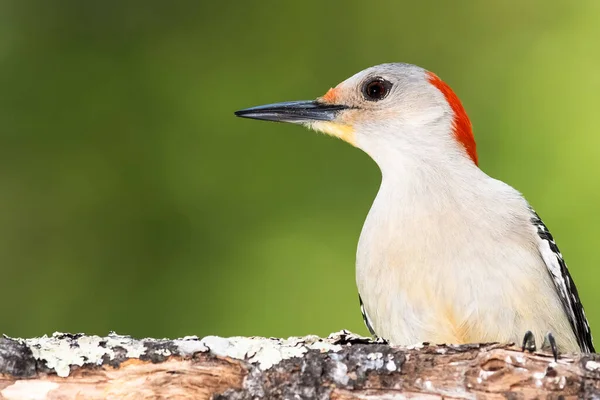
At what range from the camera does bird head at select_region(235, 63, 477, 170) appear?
16.3 ft

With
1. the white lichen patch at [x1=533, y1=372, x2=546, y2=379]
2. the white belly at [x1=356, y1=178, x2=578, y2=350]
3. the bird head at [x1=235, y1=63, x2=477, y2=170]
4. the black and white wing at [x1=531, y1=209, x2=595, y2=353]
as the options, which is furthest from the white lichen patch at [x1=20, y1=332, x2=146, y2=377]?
the black and white wing at [x1=531, y1=209, x2=595, y2=353]

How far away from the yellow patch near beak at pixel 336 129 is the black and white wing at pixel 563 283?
1.10m

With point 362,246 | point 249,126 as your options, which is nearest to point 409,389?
point 362,246

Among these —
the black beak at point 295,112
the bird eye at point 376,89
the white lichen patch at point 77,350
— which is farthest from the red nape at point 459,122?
the white lichen patch at point 77,350

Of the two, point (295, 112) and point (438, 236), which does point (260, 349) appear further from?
point (295, 112)

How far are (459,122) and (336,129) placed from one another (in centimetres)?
69

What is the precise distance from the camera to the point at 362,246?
461 centimetres

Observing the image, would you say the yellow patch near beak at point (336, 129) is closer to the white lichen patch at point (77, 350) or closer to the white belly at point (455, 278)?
the white belly at point (455, 278)

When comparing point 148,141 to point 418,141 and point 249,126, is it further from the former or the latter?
point 418,141

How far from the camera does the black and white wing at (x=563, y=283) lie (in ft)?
15.0

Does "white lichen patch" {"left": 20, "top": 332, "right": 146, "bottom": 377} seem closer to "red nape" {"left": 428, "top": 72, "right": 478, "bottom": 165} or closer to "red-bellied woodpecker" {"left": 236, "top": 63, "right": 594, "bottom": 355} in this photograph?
"red-bellied woodpecker" {"left": 236, "top": 63, "right": 594, "bottom": 355}

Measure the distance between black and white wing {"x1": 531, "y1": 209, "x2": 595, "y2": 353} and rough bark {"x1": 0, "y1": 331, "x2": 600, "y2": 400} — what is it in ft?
4.47

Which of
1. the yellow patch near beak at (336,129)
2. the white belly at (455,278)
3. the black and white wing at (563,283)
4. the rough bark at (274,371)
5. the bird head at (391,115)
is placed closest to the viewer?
the rough bark at (274,371)

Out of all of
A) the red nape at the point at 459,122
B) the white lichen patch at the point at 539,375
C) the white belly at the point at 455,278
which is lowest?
the white lichen patch at the point at 539,375
